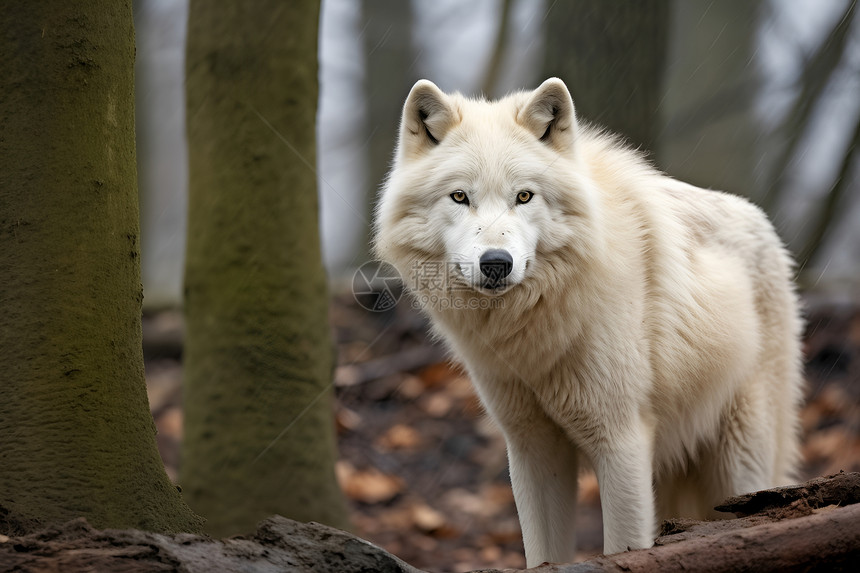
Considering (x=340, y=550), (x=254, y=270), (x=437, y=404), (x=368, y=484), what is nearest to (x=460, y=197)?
(x=340, y=550)

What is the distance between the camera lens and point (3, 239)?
2.47 meters

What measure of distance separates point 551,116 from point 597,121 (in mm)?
1681

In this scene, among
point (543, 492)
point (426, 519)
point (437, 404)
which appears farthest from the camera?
point (437, 404)

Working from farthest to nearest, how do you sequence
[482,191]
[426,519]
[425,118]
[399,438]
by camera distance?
1. [399,438]
2. [426,519]
3. [425,118]
4. [482,191]

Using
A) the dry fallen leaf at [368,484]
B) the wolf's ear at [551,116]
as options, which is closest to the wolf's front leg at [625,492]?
the wolf's ear at [551,116]

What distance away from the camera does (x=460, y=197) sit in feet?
11.0

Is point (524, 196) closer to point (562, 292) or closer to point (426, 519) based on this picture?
point (562, 292)

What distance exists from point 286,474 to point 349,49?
19.9 feet

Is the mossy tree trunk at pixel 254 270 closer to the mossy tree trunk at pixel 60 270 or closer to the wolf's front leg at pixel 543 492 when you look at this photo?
the wolf's front leg at pixel 543 492

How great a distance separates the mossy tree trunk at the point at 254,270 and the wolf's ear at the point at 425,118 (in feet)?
4.64

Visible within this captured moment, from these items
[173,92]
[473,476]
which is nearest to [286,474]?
[473,476]

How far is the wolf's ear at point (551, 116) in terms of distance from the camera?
349 centimetres

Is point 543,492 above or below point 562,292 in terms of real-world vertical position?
below

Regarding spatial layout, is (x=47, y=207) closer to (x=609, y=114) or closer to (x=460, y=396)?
(x=609, y=114)
